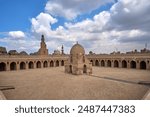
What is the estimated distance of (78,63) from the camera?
2717 centimetres

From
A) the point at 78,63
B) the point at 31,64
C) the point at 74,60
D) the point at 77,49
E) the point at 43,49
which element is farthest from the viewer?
the point at 43,49

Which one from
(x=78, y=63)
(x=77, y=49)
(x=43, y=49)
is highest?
(x=43, y=49)

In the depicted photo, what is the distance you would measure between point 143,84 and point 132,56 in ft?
67.0

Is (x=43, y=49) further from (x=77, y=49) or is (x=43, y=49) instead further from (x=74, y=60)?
(x=74, y=60)

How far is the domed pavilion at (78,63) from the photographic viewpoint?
27188 mm

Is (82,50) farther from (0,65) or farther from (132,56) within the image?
(0,65)

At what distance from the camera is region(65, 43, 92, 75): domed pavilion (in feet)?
89.2

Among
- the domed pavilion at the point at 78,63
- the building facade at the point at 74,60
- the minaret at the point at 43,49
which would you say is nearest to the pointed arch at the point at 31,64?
the building facade at the point at 74,60

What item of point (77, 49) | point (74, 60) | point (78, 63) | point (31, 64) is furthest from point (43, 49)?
point (78, 63)

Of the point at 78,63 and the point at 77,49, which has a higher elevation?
the point at 77,49

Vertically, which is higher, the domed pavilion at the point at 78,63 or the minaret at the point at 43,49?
the minaret at the point at 43,49

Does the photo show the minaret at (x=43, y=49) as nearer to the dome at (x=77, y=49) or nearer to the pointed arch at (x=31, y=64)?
the pointed arch at (x=31, y=64)

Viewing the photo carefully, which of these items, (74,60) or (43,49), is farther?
(43,49)

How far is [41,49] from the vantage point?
53312mm
